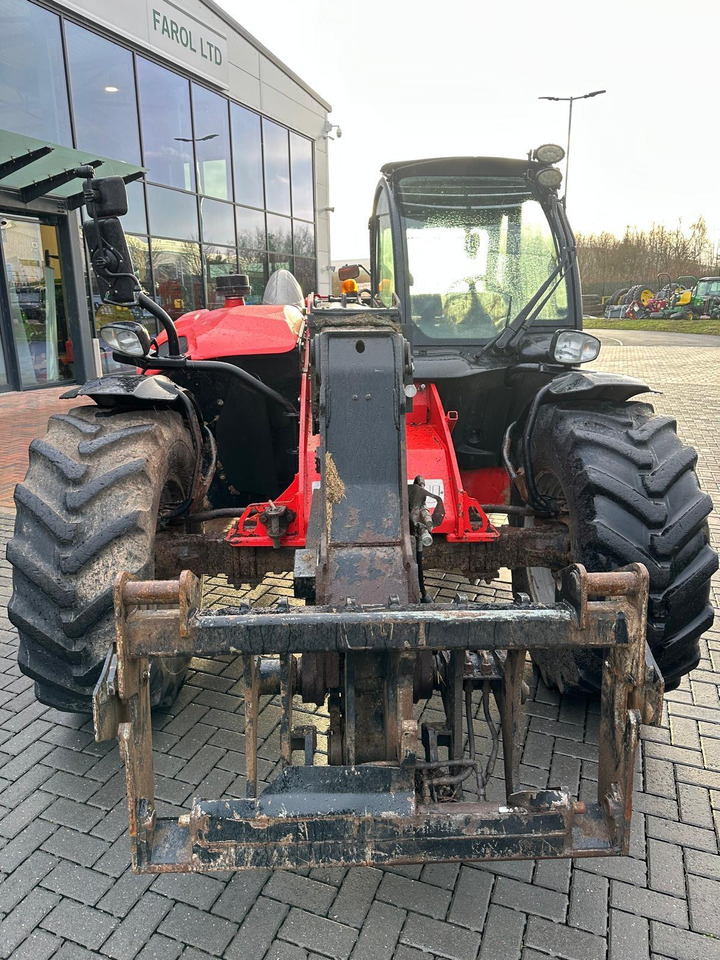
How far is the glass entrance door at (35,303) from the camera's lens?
39.7ft

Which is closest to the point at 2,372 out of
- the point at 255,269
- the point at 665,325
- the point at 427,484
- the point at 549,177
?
the point at 255,269

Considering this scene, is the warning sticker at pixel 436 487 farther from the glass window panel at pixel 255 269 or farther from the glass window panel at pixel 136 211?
the glass window panel at pixel 255 269

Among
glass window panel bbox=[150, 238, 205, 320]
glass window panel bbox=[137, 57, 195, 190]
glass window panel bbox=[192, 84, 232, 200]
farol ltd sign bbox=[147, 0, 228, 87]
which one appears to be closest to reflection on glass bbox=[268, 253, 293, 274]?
glass window panel bbox=[192, 84, 232, 200]

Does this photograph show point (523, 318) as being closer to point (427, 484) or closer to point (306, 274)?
point (427, 484)

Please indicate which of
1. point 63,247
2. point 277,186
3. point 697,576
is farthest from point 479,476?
point 277,186

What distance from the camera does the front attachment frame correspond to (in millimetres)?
1965

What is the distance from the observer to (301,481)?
10.9ft

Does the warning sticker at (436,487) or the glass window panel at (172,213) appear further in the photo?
the glass window panel at (172,213)

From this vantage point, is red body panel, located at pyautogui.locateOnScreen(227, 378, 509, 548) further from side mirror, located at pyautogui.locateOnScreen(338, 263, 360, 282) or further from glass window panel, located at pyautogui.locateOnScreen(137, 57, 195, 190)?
glass window panel, located at pyautogui.locateOnScreen(137, 57, 195, 190)

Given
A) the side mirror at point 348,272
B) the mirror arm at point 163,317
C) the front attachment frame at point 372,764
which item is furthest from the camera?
the side mirror at point 348,272

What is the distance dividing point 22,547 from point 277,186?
1942 cm

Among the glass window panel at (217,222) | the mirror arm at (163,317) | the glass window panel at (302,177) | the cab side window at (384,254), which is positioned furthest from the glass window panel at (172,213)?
the mirror arm at (163,317)

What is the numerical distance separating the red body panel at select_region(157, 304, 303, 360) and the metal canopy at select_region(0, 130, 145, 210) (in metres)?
6.66

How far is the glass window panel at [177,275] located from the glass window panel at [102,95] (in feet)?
6.12
